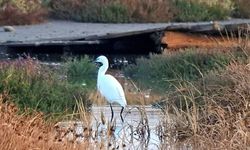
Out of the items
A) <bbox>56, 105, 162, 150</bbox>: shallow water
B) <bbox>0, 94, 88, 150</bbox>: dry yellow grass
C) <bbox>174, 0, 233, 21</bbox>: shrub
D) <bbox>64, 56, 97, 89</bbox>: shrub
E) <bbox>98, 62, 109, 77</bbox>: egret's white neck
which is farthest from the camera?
<bbox>174, 0, 233, 21</bbox>: shrub

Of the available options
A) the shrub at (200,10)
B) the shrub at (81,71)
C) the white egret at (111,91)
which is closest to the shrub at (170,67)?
the shrub at (81,71)

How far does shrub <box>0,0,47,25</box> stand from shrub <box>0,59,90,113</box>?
56.0 feet

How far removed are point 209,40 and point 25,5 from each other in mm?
9841

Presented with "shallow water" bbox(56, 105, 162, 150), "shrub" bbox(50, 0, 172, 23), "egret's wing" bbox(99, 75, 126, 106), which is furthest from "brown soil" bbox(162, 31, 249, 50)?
"shallow water" bbox(56, 105, 162, 150)

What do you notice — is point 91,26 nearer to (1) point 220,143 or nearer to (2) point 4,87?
(2) point 4,87

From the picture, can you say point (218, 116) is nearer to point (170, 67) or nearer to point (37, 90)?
point (37, 90)

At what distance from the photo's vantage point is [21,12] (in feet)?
117

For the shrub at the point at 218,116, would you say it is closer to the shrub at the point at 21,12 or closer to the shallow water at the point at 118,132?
the shallow water at the point at 118,132

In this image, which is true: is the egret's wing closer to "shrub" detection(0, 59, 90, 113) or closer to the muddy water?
"shrub" detection(0, 59, 90, 113)

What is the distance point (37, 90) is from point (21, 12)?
19.3 metres

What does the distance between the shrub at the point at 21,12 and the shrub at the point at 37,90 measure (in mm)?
17067

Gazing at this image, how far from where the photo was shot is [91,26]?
115 ft

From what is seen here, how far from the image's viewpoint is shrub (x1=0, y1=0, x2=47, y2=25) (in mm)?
34969

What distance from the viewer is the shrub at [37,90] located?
16.0m
